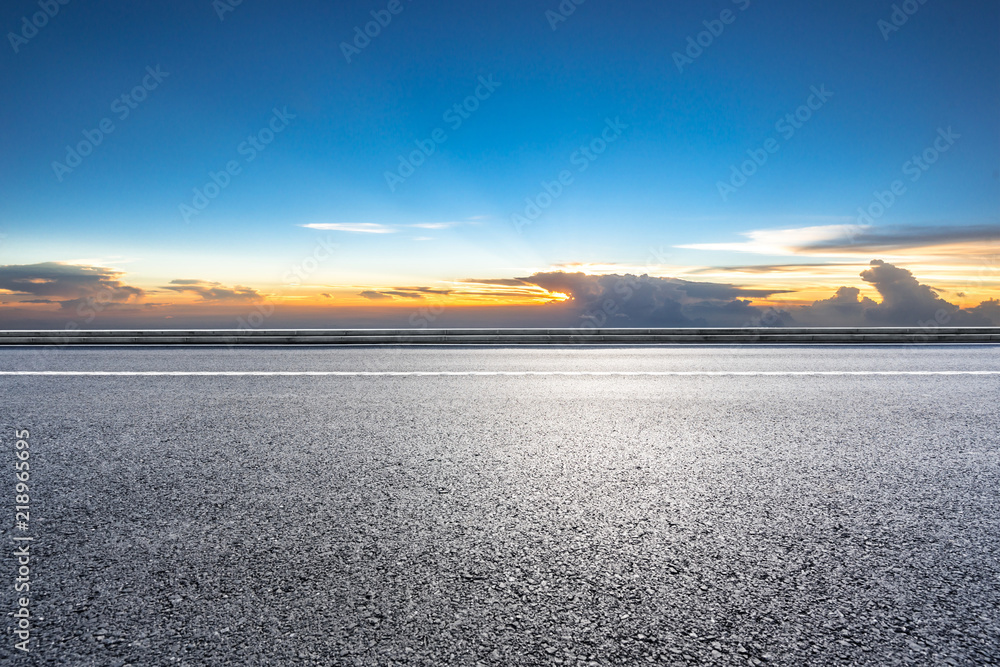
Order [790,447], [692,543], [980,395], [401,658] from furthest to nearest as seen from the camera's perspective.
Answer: [980,395], [790,447], [692,543], [401,658]

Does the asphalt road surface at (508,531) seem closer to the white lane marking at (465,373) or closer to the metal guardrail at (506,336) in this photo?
the white lane marking at (465,373)

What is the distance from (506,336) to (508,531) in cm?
1055

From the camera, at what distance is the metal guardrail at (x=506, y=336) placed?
12930 millimetres

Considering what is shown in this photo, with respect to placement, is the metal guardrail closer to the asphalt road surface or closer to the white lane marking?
the white lane marking

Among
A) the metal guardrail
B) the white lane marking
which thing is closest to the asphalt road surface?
the white lane marking

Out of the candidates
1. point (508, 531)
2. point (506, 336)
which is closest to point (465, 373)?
point (506, 336)

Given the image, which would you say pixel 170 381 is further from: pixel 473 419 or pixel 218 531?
pixel 218 531

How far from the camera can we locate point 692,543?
2.64 metres

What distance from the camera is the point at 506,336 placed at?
13.3 m

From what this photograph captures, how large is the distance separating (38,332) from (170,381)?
8.62 meters

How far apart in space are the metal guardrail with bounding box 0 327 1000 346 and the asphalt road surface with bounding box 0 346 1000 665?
7.03 metres

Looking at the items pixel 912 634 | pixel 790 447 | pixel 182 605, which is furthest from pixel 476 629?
pixel 790 447

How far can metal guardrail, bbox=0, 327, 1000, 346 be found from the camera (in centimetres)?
1293

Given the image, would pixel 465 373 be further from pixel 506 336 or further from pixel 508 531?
pixel 508 531
